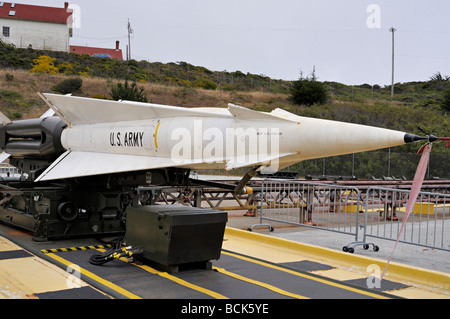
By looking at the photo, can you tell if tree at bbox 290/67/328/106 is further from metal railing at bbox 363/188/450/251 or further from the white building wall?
the white building wall

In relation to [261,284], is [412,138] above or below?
above

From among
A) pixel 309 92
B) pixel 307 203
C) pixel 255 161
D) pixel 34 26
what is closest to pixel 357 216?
pixel 307 203

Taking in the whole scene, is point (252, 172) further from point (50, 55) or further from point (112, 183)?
point (50, 55)

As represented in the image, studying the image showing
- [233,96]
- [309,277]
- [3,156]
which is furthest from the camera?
[233,96]

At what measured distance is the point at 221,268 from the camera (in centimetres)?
664

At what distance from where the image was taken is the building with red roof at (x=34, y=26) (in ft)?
177

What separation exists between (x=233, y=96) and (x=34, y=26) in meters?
27.7

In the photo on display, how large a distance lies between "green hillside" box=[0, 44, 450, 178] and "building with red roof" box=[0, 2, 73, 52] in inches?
162

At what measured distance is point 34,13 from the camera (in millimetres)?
55594

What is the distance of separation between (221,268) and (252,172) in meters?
1.75

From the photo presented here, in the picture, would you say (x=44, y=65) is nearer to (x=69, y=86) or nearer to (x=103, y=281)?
(x=69, y=86)

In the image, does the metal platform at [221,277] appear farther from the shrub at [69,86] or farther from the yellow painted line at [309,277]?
the shrub at [69,86]

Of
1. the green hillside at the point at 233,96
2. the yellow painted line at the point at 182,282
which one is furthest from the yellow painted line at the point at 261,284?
the green hillside at the point at 233,96

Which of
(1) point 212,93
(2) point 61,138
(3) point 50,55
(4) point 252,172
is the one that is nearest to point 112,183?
(2) point 61,138
